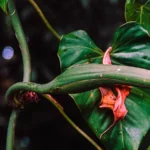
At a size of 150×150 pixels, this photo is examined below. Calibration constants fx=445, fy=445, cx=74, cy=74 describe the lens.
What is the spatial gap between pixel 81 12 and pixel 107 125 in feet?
2.60

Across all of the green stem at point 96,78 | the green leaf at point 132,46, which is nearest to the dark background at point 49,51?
the green leaf at point 132,46

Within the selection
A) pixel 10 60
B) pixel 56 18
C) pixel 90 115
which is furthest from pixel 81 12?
pixel 90 115

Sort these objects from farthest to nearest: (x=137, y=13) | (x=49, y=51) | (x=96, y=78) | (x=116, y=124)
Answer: (x=49, y=51), (x=137, y=13), (x=116, y=124), (x=96, y=78)

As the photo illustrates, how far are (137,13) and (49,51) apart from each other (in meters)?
0.64

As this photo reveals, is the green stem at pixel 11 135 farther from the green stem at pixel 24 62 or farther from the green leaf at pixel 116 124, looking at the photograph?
the green leaf at pixel 116 124

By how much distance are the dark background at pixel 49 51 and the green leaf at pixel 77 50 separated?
0.61 meters

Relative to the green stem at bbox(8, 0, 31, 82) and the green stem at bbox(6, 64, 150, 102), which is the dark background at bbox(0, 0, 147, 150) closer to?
the green stem at bbox(8, 0, 31, 82)

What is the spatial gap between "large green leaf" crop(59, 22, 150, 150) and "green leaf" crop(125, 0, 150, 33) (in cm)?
11

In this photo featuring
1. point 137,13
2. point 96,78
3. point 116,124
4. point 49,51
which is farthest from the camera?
point 49,51

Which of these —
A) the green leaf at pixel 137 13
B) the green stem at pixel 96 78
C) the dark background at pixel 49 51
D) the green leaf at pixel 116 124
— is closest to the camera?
the green stem at pixel 96 78

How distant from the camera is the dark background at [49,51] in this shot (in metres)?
1.62

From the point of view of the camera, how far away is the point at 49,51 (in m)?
1.67

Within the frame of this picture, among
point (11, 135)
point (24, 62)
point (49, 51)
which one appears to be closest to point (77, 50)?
point (24, 62)

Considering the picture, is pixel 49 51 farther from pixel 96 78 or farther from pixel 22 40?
pixel 96 78
